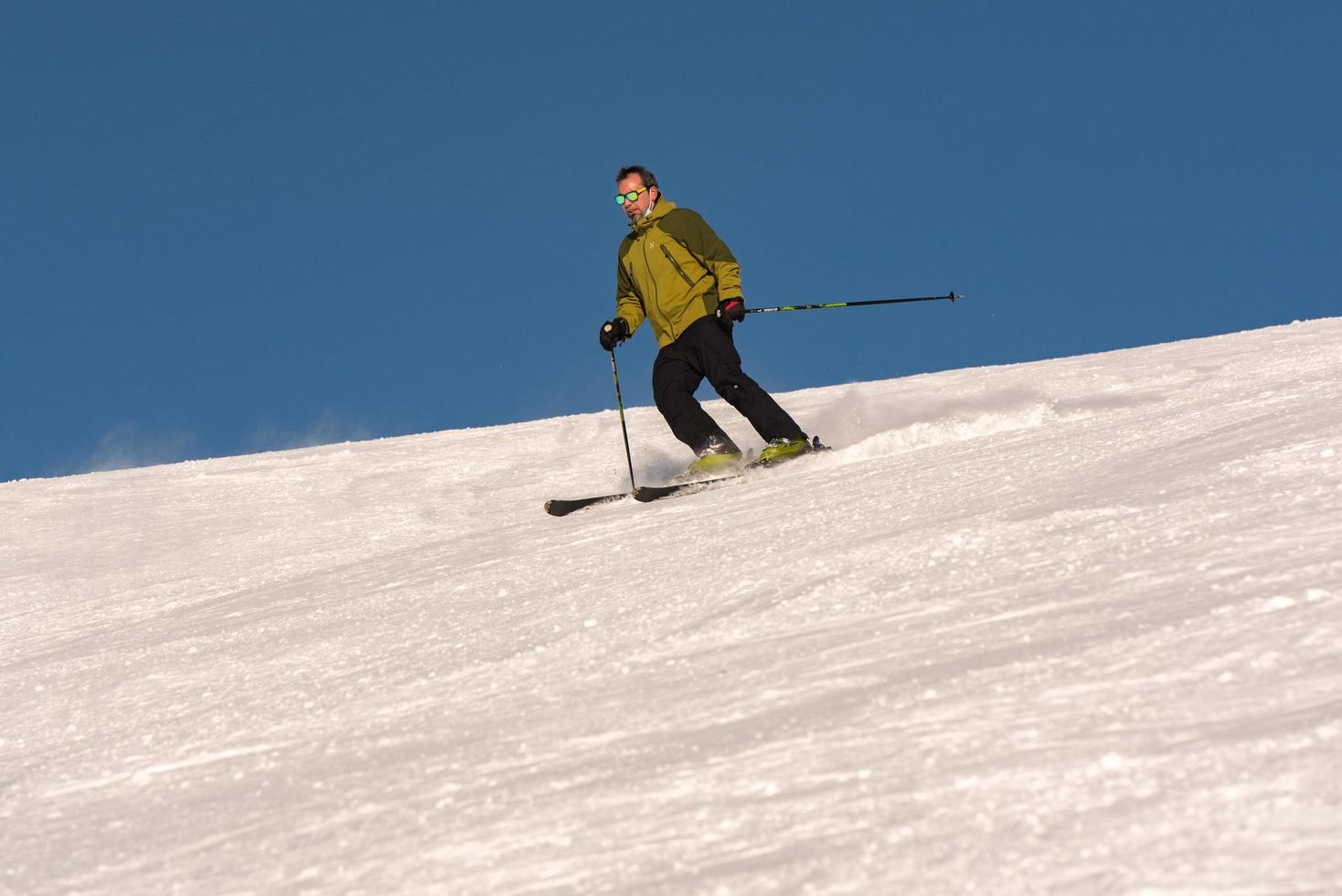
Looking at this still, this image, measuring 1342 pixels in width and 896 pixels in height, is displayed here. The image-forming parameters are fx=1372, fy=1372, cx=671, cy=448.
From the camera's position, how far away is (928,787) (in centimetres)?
265

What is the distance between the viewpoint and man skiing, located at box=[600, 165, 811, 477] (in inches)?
295

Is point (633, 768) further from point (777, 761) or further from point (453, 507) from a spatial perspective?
point (453, 507)

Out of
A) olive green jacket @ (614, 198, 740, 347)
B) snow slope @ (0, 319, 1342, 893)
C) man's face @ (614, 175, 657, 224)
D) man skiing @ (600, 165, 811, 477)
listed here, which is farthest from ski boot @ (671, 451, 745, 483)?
man's face @ (614, 175, 657, 224)

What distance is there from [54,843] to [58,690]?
72.9 inches

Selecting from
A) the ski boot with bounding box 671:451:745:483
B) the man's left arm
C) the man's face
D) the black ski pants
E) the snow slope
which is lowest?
the snow slope

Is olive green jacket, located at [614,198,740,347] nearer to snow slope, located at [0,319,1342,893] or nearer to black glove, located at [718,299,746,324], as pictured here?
black glove, located at [718,299,746,324]

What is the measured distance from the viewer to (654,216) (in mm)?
7766

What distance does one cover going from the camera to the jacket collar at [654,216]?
7.76 metres

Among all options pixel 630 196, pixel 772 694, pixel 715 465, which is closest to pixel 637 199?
pixel 630 196

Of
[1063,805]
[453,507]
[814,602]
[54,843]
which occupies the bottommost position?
[1063,805]

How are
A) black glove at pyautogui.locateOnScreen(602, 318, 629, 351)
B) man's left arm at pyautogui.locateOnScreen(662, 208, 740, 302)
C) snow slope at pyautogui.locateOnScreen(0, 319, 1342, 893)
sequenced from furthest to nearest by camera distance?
1. black glove at pyautogui.locateOnScreen(602, 318, 629, 351)
2. man's left arm at pyautogui.locateOnScreen(662, 208, 740, 302)
3. snow slope at pyautogui.locateOnScreen(0, 319, 1342, 893)

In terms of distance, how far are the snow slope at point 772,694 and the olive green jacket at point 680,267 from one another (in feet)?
4.31

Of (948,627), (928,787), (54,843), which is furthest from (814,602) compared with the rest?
(54,843)

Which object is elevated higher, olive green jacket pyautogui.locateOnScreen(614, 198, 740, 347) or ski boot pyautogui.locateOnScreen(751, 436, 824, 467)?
olive green jacket pyautogui.locateOnScreen(614, 198, 740, 347)
